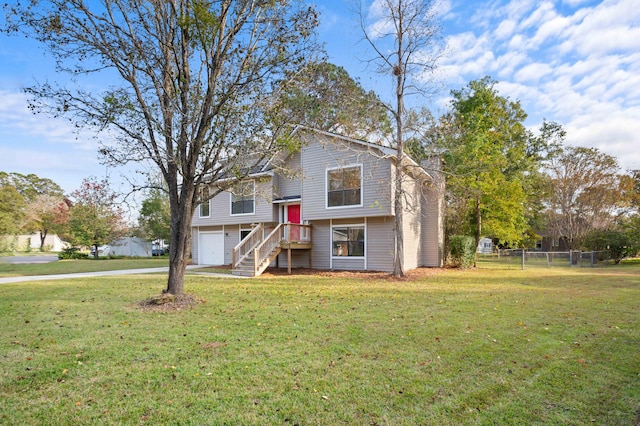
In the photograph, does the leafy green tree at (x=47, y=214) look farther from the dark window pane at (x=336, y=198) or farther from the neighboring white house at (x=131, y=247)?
the dark window pane at (x=336, y=198)

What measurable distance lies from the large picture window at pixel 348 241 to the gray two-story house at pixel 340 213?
0.17ft

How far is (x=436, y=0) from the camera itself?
1332 cm

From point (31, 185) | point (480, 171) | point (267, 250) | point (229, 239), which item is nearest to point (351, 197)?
point (267, 250)

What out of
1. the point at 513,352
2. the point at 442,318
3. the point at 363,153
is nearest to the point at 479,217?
the point at 363,153

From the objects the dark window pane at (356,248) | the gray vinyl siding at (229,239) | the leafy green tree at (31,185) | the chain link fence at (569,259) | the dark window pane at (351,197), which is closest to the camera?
the dark window pane at (351,197)

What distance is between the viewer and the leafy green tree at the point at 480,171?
64.0 ft

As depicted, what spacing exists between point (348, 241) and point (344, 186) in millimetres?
2930

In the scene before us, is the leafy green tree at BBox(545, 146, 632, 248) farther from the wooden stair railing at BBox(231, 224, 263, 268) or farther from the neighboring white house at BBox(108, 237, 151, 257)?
the neighboring white house at BBox(108, 237, 151, 257)

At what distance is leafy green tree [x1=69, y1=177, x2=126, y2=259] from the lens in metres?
28.8

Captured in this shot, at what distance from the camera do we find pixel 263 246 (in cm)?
1619

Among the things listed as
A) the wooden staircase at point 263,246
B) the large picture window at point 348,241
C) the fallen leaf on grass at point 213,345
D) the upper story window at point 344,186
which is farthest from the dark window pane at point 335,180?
the fallen leaf on grass at point 213,345

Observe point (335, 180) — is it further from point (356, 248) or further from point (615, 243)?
point (615, 243)

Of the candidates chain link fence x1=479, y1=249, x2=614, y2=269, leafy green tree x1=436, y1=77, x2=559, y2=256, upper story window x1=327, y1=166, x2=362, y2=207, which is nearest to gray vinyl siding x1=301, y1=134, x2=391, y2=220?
upper story window x1=327, y1=166, x2=362, y2=207

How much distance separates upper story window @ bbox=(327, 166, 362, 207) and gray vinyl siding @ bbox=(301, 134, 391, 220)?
0.67ft
